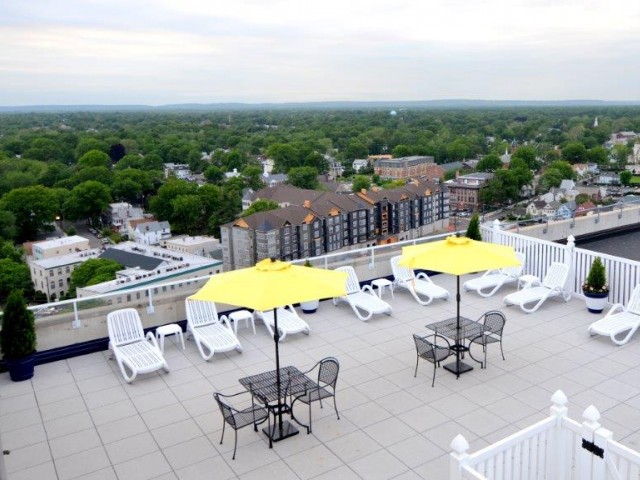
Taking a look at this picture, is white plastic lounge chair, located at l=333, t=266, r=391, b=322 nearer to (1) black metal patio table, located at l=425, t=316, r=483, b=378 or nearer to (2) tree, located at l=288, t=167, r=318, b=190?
(1) black metal patio table, located at l=425, t=316, r=483, b=378

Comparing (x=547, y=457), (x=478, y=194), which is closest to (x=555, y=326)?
(x=547, y=457)

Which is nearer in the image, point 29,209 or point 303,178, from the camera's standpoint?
Answer: point 29,209

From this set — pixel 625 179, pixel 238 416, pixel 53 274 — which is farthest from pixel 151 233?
pixel 625 179

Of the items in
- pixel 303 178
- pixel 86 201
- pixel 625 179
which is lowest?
pixel 625 179

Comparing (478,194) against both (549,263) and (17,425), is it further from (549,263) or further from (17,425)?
(17,425)

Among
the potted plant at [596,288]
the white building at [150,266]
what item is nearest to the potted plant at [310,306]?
the potted plant at [596,288]

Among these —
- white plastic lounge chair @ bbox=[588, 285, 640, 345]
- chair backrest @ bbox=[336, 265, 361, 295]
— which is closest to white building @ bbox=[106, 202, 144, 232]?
chair backrest @ bbox=[336, 265, 361, 295]

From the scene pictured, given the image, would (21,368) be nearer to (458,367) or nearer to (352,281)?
(352,281)
